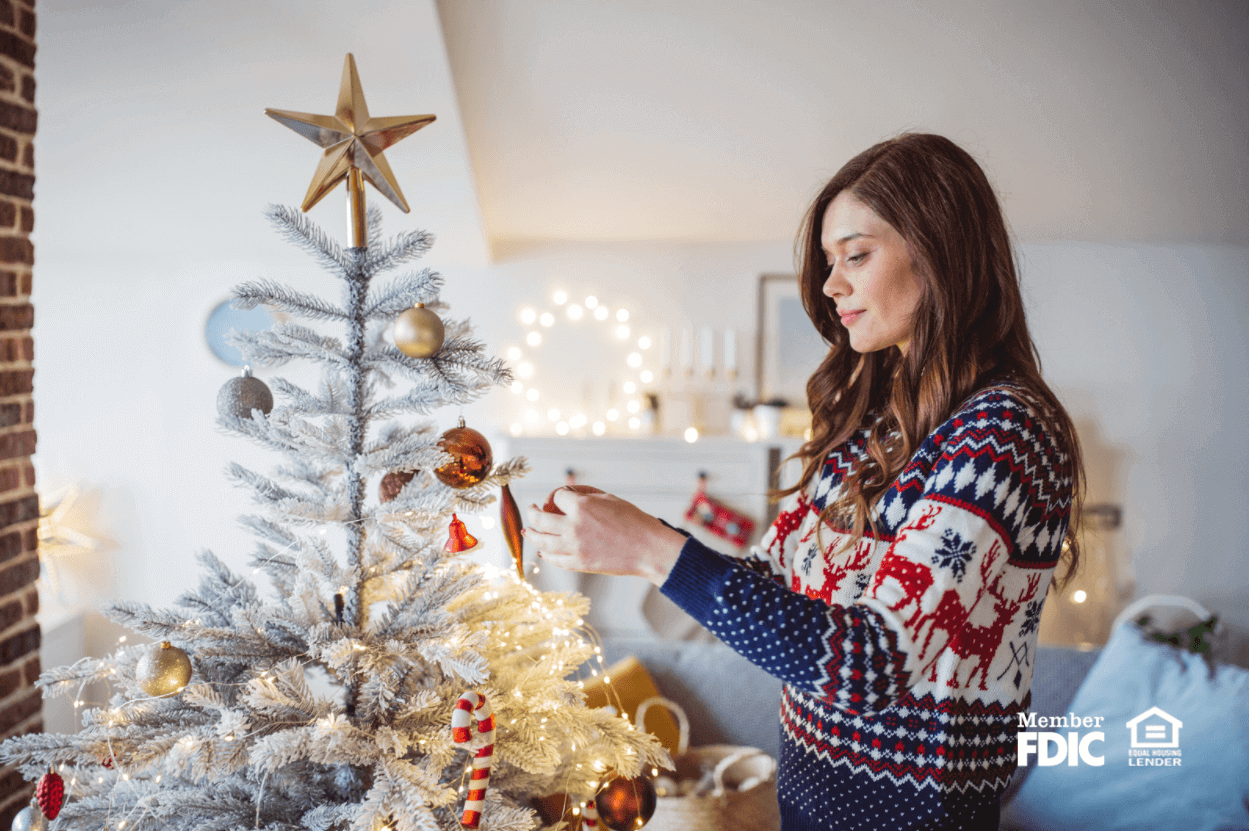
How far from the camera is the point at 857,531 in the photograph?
36.8 inches

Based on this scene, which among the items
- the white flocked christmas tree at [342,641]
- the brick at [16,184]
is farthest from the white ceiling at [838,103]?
the white flocked christmas tree at [342,641]

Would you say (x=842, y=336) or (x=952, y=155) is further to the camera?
(x=842, y=336)

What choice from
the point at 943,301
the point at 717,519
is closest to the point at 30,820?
the point at 943,301

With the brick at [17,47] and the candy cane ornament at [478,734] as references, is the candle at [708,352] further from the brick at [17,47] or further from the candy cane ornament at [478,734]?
the candy cane ornament at [478,734]

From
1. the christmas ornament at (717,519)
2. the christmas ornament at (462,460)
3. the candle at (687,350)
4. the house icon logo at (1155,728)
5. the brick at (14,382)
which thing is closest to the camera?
the christmas ornament at (462,460)

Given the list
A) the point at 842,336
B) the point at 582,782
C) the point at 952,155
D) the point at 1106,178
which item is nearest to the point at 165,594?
the point at 582,782

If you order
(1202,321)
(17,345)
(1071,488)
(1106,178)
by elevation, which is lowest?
(1071,488)

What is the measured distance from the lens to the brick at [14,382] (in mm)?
1497

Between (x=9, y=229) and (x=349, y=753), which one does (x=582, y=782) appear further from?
(x=9, y=229)

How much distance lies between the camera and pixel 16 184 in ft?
5.10

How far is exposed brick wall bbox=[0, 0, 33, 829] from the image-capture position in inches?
59.3

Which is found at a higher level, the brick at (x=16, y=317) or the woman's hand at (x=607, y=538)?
the brick at (x=16, y=317)

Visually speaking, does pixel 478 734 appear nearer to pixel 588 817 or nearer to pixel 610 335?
pixel 588 817

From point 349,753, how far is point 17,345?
4.00ft
